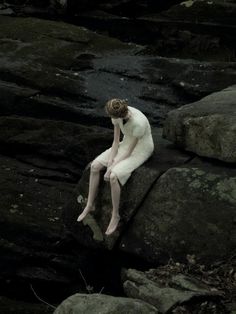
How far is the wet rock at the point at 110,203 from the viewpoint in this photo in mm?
9211

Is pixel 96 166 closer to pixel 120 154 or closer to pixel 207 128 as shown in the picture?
pixel 120 154

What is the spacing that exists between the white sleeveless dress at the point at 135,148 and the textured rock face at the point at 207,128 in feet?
1.76

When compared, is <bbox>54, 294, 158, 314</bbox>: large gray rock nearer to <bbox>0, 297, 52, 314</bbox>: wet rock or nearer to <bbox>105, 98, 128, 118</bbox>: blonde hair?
<bbox>0, 297, 52, 314</bbox>: wet rock

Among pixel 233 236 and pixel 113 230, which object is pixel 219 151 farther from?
pixel 113 230

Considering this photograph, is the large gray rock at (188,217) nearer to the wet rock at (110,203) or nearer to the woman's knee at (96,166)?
the wet rock at (110,203)

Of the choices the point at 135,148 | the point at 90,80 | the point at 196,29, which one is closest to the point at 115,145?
the point at 135,148

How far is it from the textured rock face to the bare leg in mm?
1338

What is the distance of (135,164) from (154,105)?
4.74 m

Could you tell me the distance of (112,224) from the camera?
909 centimetres

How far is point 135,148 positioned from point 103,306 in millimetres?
3026

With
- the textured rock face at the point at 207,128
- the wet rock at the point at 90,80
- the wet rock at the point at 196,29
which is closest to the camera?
the textured rock face at the point at 207,128

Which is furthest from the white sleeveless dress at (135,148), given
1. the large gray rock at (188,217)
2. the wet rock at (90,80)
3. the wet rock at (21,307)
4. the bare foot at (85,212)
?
the wet rock at (90,80)

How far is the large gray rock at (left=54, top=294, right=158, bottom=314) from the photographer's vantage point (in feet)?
22.6

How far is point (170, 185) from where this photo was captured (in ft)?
29.5
